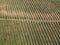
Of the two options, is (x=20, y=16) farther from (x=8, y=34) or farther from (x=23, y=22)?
(x=8, y=34)

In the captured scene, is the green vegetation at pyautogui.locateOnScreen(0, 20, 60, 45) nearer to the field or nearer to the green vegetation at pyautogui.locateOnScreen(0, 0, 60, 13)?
the field

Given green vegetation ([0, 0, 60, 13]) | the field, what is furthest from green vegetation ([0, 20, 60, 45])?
green vegetation ([0, 0, 60, 13])

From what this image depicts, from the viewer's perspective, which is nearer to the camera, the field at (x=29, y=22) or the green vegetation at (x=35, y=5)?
the field at (x=29, y=22)

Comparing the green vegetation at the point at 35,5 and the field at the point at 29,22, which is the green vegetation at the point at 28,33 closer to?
the field at the point at 29,22

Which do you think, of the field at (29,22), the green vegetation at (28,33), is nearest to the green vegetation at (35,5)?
the field at (29,22)

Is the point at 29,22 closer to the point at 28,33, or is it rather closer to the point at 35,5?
the point at 28,33

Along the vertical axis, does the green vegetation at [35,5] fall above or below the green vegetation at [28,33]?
below

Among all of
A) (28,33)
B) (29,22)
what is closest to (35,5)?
(29,22)

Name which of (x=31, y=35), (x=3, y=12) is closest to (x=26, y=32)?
(x=31, y=35)

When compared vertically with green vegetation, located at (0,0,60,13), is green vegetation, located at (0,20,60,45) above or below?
above
